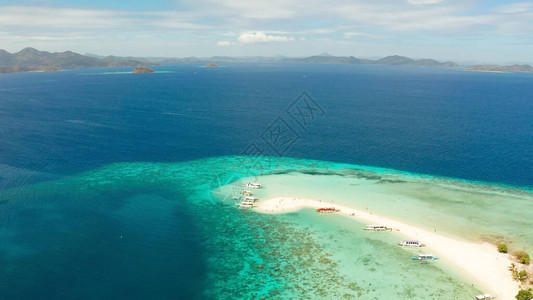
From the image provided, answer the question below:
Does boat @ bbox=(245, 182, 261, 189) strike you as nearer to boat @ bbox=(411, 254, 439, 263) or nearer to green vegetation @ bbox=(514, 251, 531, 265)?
boat @ bbox=(411, 254, 439, 263)

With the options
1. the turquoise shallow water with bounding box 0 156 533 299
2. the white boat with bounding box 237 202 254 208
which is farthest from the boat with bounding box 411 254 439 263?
the white boat with bounding box 237 202 254 208

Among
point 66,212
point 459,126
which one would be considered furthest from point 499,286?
point 459,126

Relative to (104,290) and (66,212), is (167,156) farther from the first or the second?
(104,290)

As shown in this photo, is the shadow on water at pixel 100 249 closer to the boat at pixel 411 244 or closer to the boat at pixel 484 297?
the boat at pixel 411 244

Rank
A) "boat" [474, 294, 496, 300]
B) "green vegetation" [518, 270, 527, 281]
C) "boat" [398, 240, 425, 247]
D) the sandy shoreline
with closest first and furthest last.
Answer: "boat" [474, 294, 496, 300] → the sandy shoreline → "green vegetation" [518, 270, 527, 281] → "boat" [398, 240, 425, 247]

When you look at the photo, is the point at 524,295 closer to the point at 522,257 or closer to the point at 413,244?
the point at 522,257

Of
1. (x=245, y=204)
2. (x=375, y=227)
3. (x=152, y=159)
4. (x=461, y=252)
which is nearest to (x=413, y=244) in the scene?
(x=375, y=227)
